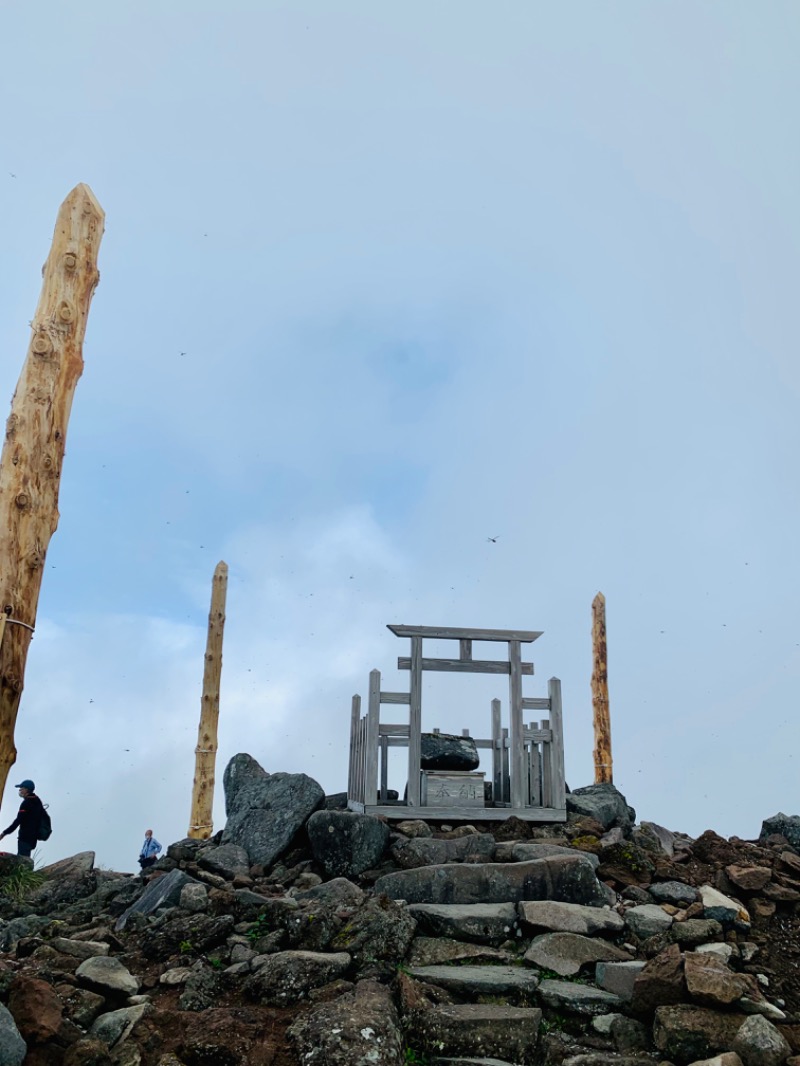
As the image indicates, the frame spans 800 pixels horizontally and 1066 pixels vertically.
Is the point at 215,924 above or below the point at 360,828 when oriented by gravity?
below

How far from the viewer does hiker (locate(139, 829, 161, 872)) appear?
1839 cm

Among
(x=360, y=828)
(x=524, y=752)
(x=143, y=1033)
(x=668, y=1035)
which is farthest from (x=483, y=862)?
(x=143, y=1033)

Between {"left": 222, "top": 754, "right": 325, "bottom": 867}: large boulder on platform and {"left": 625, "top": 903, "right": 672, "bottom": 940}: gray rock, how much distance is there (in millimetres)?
4675

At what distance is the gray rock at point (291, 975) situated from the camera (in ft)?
25.1

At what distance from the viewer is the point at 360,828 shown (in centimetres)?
1145

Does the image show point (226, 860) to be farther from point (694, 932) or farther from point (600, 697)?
point (600, 697)

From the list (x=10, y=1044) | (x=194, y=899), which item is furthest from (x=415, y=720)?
(x=10, y=1044)

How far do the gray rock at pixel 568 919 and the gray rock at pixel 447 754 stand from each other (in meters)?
4.00

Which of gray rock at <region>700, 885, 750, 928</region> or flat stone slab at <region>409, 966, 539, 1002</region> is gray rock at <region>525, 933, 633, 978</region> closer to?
flat stone slab at <region>409, 966, 539, 1002</region>

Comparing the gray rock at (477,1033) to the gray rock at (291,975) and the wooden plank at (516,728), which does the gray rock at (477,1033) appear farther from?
the wooden plank at (516,728)

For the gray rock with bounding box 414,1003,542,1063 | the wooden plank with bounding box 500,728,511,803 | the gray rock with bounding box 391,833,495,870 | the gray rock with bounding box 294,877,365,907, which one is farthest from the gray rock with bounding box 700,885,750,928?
the wooden plank with bounding box 500,728,511,803

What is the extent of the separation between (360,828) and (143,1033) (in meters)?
4.77

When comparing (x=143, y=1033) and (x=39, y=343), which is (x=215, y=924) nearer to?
(x=143, y=1033)

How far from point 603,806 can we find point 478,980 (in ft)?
21.9
